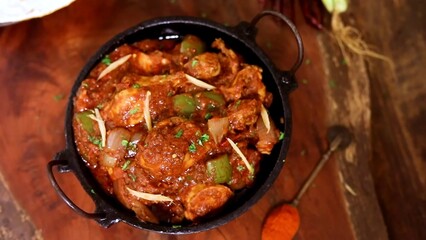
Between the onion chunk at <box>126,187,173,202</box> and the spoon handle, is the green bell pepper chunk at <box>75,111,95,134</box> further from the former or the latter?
the spoon handle

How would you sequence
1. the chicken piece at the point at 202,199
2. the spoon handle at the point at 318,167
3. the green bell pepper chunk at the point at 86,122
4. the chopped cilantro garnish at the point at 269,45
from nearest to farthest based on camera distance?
the chicken piece at the point at 202,199 → the green bell pepper chunk at the point at 86,122 → the spoon handle at the point at 318,167 → the chopped cilantro garnish at the point at 269,45

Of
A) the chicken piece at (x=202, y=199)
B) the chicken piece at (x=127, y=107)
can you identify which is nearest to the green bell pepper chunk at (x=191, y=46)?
the chicken piece at (x=127, y=107)

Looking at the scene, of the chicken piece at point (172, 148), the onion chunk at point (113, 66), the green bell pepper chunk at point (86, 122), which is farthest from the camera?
the onion chunk at point (113, 66)

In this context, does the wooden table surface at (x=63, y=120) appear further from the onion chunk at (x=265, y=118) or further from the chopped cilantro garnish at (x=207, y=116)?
the chopped cilantro garnish at (x=207, y=116)

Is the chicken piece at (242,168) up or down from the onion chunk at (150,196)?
up

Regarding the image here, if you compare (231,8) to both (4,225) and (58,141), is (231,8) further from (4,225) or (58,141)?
(4,225)

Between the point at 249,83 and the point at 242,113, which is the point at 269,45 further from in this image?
the point at 242,113
